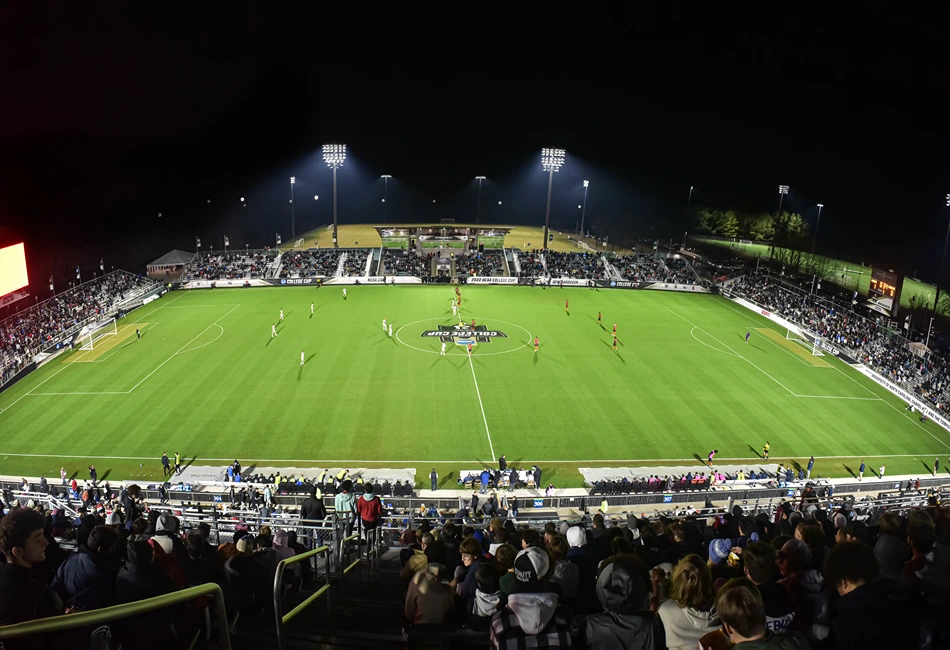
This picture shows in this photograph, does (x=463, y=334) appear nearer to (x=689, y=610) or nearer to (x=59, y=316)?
(x=59, y=316)

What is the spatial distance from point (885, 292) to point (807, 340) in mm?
12518

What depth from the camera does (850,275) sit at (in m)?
65.4

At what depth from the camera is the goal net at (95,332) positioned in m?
41.2

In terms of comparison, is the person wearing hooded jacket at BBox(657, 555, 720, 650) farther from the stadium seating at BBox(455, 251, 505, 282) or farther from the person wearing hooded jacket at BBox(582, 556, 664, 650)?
the stadium seating at BBox(455, 251, 505, 282)

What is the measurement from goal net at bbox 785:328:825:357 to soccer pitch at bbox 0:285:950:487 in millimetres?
1154

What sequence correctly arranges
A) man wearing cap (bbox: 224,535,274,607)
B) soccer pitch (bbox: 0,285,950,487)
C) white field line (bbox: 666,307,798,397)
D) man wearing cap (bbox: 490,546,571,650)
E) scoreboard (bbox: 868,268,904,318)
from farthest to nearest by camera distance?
scoreboard (bbox: 868,268,904,318)
white field line (bbox: 666,307,798,397)
soccer pitch (bbox: 0,285,950,487)
man wearing cap (bbox: 224,535,274,607)
man wearing cap (bbox: 490,546,571,650)

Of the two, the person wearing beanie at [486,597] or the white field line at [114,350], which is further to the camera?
the white field line at [114,350]

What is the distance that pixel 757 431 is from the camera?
30.5 metres

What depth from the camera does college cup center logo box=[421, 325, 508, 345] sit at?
1737 inches

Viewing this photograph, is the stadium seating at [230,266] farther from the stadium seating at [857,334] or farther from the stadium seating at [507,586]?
the stadium seating at [507,586]

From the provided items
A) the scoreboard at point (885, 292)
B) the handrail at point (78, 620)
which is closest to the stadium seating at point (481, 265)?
the scoreboard at point (885, 292)

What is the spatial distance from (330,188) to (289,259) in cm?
4894

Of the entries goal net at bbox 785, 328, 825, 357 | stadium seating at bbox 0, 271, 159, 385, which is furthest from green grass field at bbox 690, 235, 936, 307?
stadium seating at bbox 0, 271, 159, 385

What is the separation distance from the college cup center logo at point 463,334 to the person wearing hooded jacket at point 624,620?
3869 centimetres
